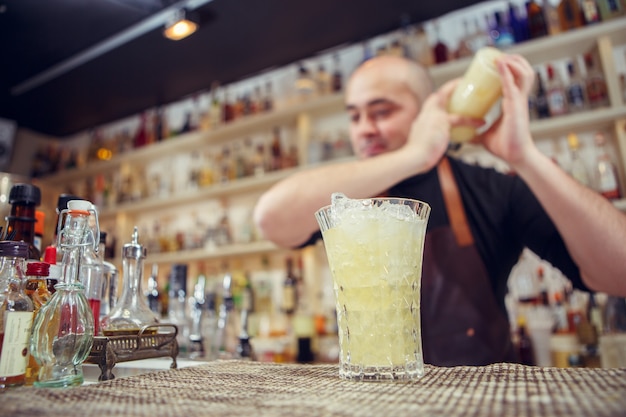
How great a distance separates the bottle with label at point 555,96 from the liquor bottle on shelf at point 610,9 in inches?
12.4

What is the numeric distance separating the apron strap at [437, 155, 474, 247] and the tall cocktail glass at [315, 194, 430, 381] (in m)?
0.88

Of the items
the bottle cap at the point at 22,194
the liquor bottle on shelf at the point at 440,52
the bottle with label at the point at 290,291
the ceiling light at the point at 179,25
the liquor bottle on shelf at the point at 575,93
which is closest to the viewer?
the bottle cap at the point at 22,194

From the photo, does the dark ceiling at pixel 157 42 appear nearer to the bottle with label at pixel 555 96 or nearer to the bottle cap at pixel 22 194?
the bottle with label at pixel 555 96

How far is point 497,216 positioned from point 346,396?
1192 mm

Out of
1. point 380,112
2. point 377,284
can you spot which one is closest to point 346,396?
point 377,284

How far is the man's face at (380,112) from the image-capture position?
5.35 ft

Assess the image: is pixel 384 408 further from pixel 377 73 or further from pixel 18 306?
pixel 377 73

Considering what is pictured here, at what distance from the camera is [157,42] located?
283 cm

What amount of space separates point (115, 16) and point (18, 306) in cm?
246

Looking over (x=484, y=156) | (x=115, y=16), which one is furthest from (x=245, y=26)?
(x=484, y=156)

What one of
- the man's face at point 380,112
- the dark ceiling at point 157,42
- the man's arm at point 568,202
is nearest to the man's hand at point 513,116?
the man's arm at point 568,202

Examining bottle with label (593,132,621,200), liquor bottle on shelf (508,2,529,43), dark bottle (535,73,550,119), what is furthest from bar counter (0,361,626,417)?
liquor bottle on shelf (508,2,529,43)

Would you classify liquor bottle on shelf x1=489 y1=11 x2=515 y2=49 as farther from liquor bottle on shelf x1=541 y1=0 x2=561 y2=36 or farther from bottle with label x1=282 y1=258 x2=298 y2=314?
bottle with label x1=282 y1=258 x2=298 y2=314

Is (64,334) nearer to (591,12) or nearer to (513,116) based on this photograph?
(513,116)
